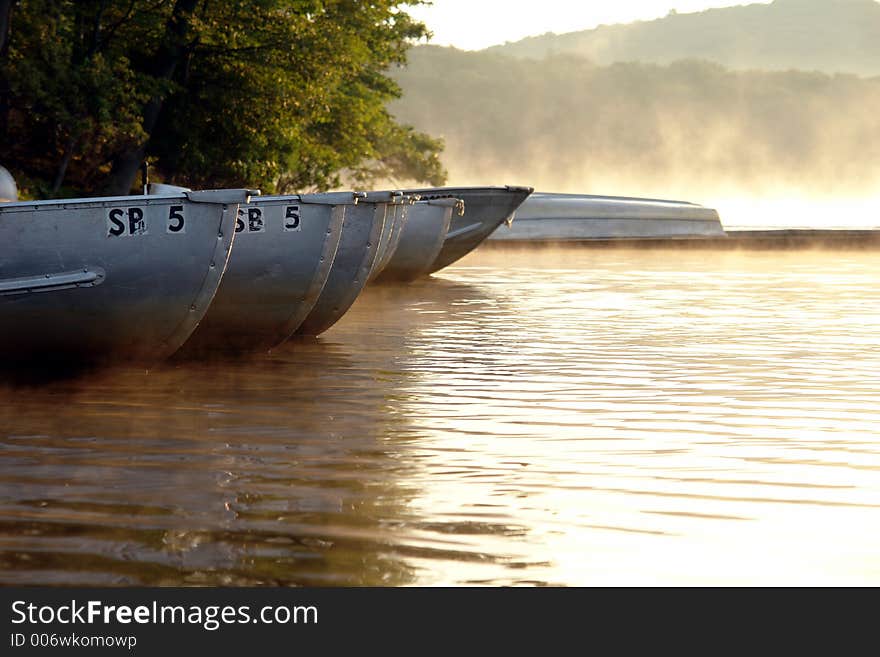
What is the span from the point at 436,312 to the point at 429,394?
25.5 ft

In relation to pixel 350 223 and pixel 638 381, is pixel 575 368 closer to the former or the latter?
pixel 638 381

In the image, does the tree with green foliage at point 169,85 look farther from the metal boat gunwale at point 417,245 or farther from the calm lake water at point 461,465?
the calm lake water at point 461,465

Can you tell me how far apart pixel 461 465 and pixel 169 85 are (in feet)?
70.1

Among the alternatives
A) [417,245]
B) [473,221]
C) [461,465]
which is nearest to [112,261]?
[461,465]

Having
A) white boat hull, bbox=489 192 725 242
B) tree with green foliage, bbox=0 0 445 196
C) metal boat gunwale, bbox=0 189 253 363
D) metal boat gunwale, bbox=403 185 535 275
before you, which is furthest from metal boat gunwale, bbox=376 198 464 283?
white boat hull, bbox=489 192 725 242

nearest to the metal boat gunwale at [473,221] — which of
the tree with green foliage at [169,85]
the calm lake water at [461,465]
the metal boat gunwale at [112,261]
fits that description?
the tree with green foliage at [169,85]

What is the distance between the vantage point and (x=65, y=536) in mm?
5617

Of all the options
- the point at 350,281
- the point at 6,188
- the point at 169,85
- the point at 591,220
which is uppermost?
the point at 169,85

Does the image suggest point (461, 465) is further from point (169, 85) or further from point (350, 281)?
point (169, 85)

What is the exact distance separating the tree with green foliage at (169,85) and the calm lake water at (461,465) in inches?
496

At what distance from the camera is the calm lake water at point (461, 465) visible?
17.3ft

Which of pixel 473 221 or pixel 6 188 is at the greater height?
pixel 6 188

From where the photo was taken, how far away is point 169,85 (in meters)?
27.2

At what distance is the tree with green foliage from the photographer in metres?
24.6
